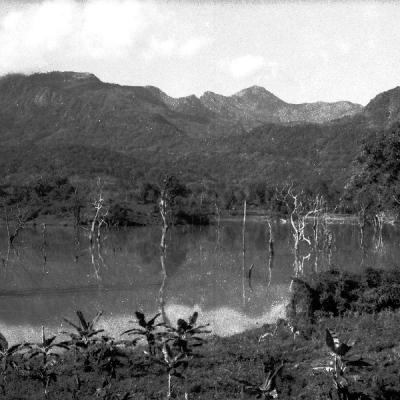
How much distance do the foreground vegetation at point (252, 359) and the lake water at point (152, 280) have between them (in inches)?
188

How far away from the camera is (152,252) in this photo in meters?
75.5

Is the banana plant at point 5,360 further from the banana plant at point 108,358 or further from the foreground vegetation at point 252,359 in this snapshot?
the banana plant at point 108,358

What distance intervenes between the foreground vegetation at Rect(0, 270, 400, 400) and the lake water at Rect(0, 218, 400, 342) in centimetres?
478

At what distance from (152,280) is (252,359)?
2892 cm

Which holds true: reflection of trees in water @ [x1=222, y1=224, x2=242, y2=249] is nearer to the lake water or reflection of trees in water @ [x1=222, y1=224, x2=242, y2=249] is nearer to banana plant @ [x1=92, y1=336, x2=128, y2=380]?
the lake water


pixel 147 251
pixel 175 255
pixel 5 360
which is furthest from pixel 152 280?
pixel 5 360

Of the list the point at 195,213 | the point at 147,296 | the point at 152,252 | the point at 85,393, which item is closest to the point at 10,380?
the point at 85,393

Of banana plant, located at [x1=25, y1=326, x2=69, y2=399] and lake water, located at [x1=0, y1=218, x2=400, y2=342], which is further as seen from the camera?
lake water, located at [x1=0, y1=218, x2=400, y2=342]

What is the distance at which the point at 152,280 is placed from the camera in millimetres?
51344

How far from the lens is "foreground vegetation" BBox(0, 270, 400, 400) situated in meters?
18.0

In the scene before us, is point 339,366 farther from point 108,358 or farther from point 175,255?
point 175,255

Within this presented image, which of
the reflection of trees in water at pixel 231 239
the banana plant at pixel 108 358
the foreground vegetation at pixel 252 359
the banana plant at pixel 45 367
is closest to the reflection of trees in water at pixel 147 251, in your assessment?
the reflection of trees in water at pixel 231 239

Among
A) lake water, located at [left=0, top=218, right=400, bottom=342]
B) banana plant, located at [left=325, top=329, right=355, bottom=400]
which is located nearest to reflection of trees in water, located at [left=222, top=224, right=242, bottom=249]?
lake water, located at [left=0, top=218, right=400, bottom=342]

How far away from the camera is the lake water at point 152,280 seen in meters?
36.2
